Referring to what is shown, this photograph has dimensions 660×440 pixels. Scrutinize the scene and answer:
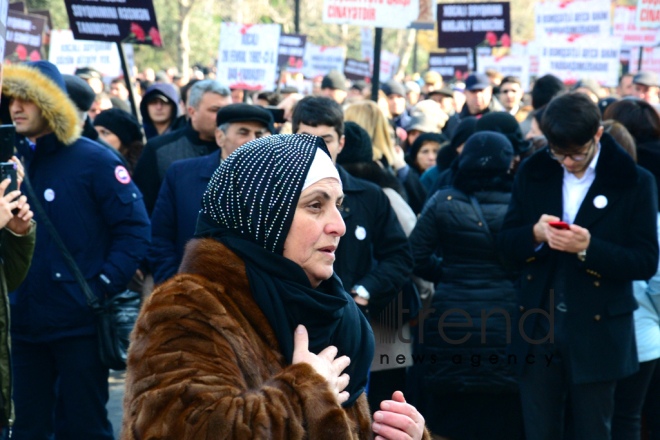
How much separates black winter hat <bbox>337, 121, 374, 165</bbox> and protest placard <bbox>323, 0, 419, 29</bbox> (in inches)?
115

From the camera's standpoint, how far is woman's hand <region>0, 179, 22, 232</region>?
3564mm

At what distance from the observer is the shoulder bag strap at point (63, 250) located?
413 centimetres

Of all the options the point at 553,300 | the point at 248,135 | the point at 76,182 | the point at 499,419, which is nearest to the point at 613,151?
the point at 553,300

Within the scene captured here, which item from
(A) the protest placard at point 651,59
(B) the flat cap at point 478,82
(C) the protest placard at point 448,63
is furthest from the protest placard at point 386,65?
(B) the flat cap at point 478,82

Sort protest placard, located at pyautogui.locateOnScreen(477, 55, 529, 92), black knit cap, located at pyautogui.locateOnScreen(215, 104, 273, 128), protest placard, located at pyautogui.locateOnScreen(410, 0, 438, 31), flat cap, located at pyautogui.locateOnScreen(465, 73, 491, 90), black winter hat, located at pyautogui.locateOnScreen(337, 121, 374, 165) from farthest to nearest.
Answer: protest placard, located at pyautogui.locateOnScreen(477, 55, 529, 92) < flat cap, located at pyautogui.locateOnScreen(465, 73, 491, 90) < protest placard, located at pyautogui.locateOnScreen(410, 0, 438, 31) < black winter hat, located at pyautogui.locateOnScreen(337, 121, 374, 165) < black knit cap, located at pyautogui.locateOnScreen(215, 104, 273, 128)

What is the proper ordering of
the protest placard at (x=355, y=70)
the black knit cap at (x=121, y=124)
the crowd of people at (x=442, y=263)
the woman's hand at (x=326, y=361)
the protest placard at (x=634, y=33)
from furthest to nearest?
the protest placard at (x=355, y=70) < the protest placard at (x=634, y=33) < the black knit cap at (x=121, y=124) < the crowd of people at (x=442, y=263) < the woman's hand at (x=326, y=361)

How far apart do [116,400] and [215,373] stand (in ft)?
15.5

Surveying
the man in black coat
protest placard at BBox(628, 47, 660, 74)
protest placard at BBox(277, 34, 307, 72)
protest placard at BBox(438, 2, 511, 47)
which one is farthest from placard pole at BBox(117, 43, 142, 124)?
protest placard at BBox(628, 47, 660, 74)

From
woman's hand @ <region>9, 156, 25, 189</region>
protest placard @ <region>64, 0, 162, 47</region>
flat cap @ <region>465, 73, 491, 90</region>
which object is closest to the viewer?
woman's hand @ <region>9, 156, 25, 189</region>

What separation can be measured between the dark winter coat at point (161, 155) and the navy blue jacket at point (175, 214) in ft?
3.34

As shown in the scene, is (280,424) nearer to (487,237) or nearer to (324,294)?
(324,294)

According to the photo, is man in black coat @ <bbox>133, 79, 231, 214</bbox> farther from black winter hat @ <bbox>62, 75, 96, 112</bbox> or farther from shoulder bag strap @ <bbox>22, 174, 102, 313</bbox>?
shoulder bag strap @ <bbox>22, 174, 102, 313</bbox>

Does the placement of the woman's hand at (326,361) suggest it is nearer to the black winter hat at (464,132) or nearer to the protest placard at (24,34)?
the black winter hat at (464,132)

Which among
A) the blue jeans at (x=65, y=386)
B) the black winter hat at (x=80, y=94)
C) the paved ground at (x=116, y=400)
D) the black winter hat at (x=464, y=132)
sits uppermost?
the black winter hat at (x=80, y=94)
